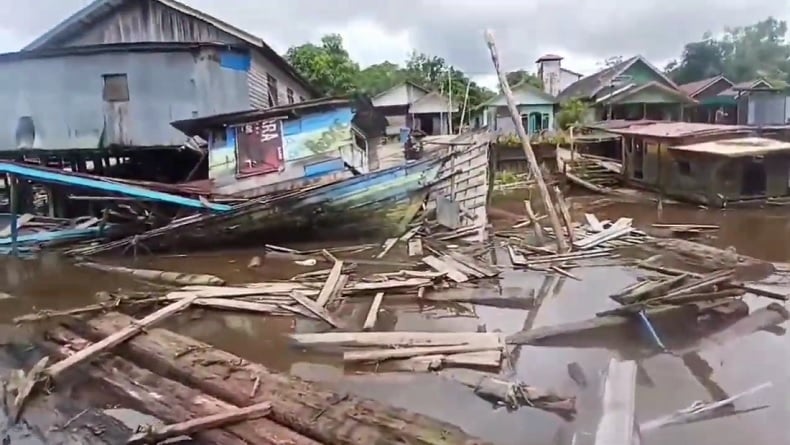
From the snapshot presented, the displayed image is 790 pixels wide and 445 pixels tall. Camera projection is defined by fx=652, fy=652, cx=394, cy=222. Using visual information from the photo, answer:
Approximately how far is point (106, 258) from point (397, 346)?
2.88 metres

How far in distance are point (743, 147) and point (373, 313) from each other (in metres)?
1.96

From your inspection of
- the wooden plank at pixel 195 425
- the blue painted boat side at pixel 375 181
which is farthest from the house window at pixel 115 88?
the wooden plank at pixel 195 425

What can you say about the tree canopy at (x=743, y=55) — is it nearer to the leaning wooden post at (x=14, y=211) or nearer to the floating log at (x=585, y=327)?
the floating log at (x=585, y=327)

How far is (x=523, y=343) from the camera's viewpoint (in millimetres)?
2787

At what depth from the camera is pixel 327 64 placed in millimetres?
3113

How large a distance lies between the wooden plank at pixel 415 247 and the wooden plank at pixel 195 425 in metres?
2.65

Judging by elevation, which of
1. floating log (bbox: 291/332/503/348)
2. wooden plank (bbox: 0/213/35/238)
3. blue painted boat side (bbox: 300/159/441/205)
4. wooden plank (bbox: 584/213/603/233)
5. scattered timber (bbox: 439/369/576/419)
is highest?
blue painted boat side (bbox: 300/159/441/205)

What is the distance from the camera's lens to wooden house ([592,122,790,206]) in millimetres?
3194

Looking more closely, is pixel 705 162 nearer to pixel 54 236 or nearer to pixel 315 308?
pixel 315 308

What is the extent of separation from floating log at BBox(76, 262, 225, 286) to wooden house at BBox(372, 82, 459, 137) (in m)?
1.48

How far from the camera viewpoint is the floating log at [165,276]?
12.8 feet

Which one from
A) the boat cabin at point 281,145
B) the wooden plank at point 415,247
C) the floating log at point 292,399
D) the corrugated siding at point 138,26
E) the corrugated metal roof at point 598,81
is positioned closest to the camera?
the floating log at point 292,399

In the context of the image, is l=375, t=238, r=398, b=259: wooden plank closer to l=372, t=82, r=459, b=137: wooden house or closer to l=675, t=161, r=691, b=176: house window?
l=372, t=82, r=459, b=137: wooden house

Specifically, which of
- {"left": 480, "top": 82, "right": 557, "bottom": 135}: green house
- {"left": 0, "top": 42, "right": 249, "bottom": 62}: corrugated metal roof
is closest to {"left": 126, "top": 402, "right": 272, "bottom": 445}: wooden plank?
{"left": 480, "top": 82, "right": 557, "bottom": 135}: green house
